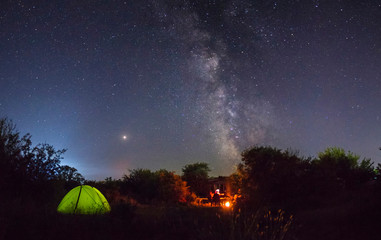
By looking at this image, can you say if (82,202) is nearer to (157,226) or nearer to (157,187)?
(157,226)

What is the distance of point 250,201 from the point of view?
56.8 ft

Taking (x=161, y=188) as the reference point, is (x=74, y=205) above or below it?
below

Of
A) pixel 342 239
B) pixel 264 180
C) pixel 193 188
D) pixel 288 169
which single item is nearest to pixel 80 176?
pixel 264 180

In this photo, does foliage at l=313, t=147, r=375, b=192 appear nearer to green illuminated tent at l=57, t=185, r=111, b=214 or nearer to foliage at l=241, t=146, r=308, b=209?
foliage at l=241, t=146, r=308, b=209

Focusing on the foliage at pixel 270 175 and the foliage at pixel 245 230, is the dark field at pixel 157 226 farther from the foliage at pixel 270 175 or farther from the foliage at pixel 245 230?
the foliage at pixel 270 175

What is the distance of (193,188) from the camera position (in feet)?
137

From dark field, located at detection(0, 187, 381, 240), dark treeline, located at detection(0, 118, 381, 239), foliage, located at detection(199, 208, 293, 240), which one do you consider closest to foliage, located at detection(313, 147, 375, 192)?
dark treeline, located at detection(0, 118, 381, 239)

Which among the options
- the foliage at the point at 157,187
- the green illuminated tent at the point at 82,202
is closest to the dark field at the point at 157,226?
the green illuminated tent at the point at 82,202

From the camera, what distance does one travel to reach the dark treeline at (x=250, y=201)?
28.5 feet

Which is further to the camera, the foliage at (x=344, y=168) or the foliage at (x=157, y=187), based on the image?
the foliage at (x=157, y=187)

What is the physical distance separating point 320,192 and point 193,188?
86.0ft

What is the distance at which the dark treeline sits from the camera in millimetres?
8672

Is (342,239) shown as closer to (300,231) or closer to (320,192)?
(300,231)

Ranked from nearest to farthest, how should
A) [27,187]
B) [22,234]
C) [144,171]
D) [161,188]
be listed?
[22,234] < [27,187] < [161,188] < [144,171]
